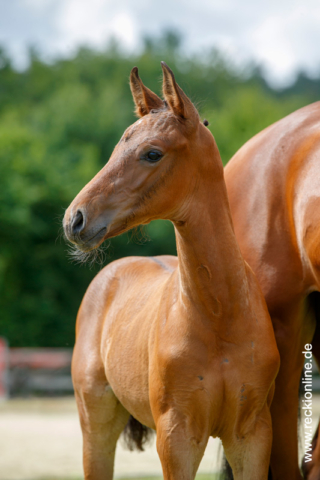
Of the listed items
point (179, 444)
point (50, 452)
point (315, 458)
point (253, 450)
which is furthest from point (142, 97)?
point (50, 452)

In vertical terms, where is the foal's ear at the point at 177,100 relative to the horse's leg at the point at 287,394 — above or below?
above

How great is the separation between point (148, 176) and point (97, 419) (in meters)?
1.81

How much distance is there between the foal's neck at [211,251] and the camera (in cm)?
268

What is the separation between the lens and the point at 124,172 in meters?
2.51

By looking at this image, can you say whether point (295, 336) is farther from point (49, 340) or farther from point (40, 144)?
point (40, 144)

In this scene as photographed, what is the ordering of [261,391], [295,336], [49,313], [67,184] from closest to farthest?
[261,391], [295,336], [49,313], [67,184]

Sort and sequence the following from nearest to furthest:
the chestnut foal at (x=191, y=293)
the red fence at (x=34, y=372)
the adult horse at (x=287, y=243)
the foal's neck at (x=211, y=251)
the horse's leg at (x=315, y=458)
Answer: the chestnut foal at (x=191, y=293)
the foal's neck at (x=211, y=251)
the adult horse at (x=287, y=243)
the horse's leg at (x=315, y=458)
the red fence at (x=34, y=372)

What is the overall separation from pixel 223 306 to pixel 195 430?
0.55 metres

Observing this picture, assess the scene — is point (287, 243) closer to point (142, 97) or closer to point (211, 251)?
point (211, 251)

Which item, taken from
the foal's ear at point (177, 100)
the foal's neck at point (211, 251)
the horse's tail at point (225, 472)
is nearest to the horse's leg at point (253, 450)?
the foal's neck at point (211, 251)

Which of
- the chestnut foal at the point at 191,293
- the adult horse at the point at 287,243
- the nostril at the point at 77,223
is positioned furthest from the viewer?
the adult horse at the point at 287,243

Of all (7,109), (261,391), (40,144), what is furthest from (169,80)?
(7,109)

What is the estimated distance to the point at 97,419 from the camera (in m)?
3.68

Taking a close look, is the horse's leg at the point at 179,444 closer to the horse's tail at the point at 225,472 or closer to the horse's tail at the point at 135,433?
the horse's tail at the point at 225,472
